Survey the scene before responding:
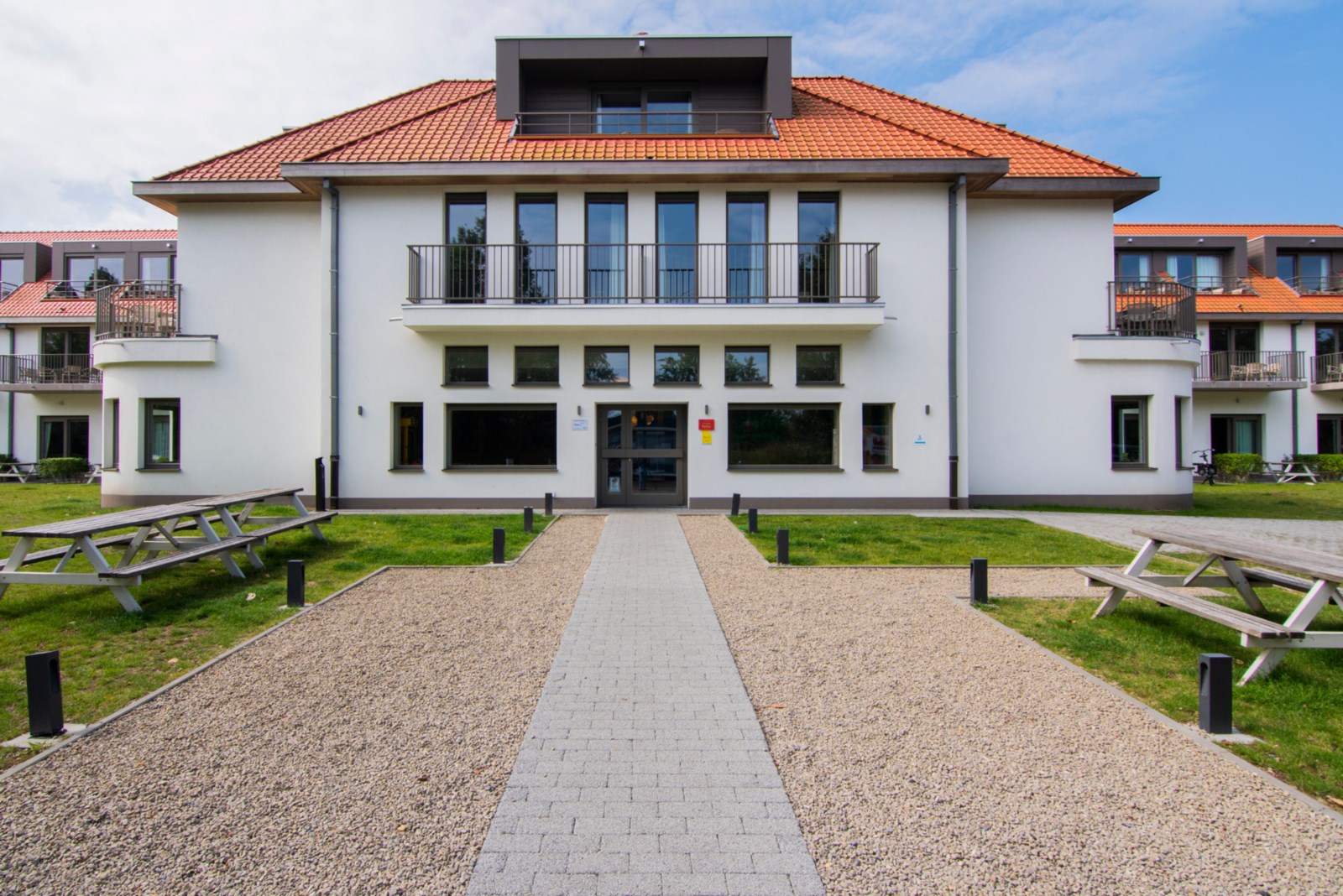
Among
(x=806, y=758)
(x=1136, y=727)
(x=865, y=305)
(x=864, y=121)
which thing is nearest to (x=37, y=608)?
(x=806, y=758)

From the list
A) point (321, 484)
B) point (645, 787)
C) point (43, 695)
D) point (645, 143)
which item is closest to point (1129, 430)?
point (645, 143)

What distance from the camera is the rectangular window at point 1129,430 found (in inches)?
619

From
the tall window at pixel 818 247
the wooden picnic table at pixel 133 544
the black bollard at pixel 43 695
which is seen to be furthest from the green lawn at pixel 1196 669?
the tall window at pixel 818 247

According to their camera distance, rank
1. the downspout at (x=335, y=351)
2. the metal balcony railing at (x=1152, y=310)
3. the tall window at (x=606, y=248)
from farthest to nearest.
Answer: the metal balcony railing at (x=1152, y=310) < the tall window at (x=606, y=248) < the downspout at (x=335, y=351)

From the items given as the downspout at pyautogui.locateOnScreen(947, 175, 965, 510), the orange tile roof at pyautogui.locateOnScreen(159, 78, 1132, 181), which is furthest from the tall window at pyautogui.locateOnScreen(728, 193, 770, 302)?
the downspout at pyautogui.locateOnScreen(947, 175, 965, 510)

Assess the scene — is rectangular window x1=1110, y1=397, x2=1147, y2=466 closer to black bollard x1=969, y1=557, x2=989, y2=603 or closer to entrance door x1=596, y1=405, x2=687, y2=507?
entrance door x1=596, y1=405, x2=687, y2=507

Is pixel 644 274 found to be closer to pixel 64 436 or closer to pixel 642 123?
pixel 642 123

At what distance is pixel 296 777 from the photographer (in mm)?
3545

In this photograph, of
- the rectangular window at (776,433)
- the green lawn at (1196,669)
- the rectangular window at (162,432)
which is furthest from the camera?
the rectangular window at (162,432)

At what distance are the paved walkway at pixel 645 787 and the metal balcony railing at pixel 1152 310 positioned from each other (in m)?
15.1

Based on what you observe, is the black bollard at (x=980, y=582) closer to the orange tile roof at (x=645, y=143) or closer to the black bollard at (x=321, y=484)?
the orange tile roof at (x=645, y=143)

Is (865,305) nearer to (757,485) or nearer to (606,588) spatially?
(757,485)

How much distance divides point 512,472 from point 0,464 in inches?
977

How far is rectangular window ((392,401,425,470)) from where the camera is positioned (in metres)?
15.1
